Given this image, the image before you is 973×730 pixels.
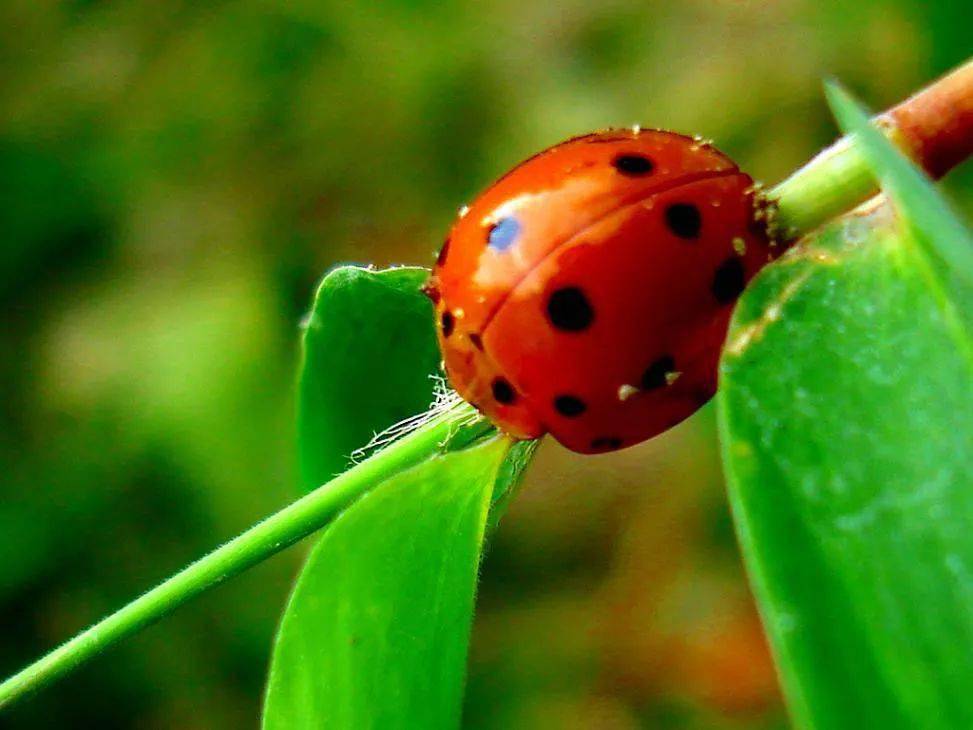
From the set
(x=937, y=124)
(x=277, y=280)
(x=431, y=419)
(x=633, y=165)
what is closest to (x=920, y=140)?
(x=937, y=124)

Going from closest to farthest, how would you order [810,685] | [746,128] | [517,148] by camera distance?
1. [810,685]
2. [746,128]
3. [517,148]

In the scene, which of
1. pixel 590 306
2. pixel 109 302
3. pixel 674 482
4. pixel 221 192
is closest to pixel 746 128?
pixel 674 482

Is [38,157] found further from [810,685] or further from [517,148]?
[810,685]

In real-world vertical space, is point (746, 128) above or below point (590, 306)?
above

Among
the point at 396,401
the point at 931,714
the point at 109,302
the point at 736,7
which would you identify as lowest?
the point at 931,714

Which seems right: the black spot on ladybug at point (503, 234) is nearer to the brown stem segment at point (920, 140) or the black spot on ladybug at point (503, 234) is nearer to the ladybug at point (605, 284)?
the ladybug at point (605, 284)

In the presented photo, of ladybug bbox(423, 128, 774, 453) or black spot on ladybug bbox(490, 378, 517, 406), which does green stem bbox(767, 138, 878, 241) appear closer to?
ladybug bbox(423, 128, 774, 453)
